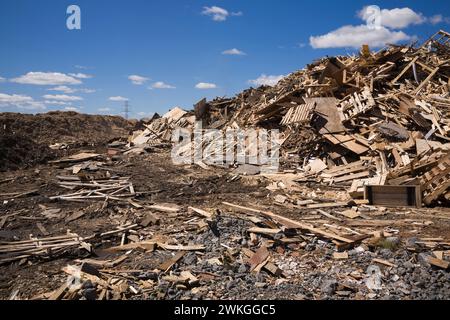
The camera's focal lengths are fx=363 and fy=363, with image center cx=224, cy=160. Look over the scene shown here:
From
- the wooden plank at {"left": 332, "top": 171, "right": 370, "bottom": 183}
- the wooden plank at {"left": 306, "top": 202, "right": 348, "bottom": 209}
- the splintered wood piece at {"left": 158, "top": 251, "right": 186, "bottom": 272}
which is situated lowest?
the splintered wood piece at {"left": 158, "top": 251, "right": 186, "bottom": 272}

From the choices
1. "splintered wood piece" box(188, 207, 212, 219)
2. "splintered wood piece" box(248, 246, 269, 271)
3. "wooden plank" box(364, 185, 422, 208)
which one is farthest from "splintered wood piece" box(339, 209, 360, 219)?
"splintered wood piece" box(188, 207, 212, 219)

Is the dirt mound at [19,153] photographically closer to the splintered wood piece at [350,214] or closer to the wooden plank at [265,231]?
the wooden plank at [265,231]

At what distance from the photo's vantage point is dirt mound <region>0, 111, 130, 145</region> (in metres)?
23.0

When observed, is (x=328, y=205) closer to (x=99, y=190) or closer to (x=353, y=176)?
(x=353, y=176)

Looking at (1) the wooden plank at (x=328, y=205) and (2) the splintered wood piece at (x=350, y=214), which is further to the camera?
(1) the wooden plank at (x=328, y=205)

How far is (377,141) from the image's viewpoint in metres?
11.0

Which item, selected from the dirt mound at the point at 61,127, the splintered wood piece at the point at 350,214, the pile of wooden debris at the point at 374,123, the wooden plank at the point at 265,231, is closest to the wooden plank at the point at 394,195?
the pile of wooden debris at the point at 374,123

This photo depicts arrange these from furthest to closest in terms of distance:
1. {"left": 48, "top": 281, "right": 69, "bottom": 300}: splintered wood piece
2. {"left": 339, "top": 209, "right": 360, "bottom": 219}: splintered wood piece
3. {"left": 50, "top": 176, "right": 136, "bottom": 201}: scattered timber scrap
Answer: {"left": 50, "top": 176, "right": 136, "bottom": 201}: scattered timber scrap, {"left": 339, "top": 209, "right": 360, "bottom": 219}: splintered wood piece, {"left": 48, "top": 281, "right": 69, "bottom": 300}: splintered wood piece

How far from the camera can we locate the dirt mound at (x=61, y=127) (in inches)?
905

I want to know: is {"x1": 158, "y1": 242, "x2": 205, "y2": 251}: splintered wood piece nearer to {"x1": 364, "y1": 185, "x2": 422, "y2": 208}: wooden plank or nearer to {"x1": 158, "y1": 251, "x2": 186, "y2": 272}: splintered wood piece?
{"x1": 158, "y1": 251, "x2": 186, "y2": 272}: splintered wood piece

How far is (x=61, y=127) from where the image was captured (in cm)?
2628

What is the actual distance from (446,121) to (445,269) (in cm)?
721

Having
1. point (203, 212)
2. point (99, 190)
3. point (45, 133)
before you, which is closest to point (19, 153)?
point (99, 190)

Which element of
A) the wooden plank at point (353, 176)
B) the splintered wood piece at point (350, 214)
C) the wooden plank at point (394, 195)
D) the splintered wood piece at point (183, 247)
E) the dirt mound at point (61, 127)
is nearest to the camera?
the splintered wood piece at point (183, 247)
